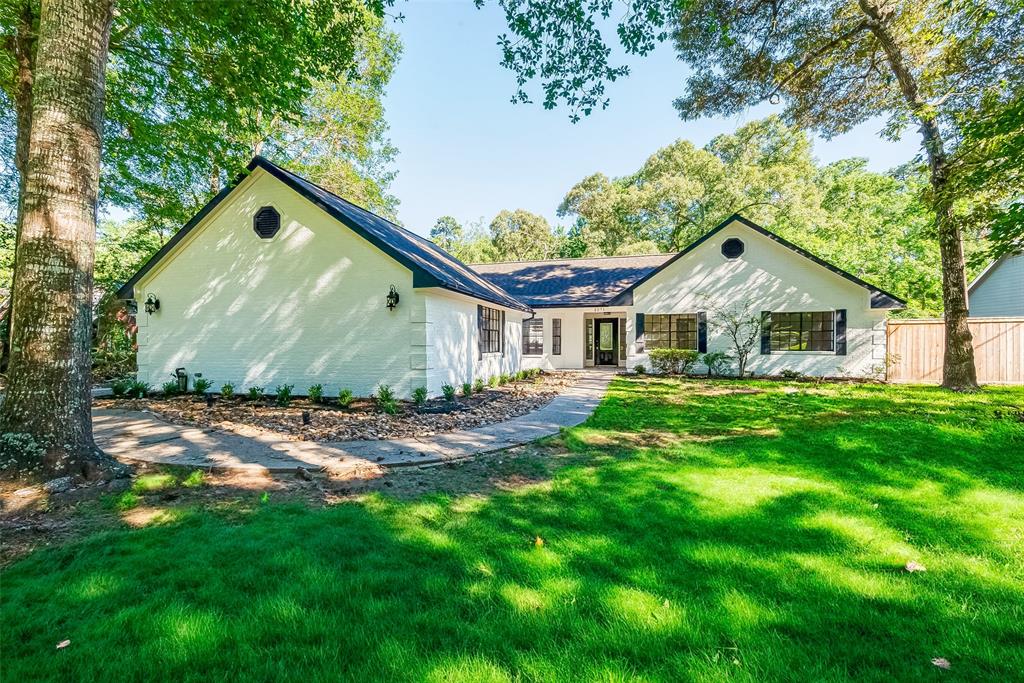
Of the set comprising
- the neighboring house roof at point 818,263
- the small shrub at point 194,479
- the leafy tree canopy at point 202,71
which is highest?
the leafy tree canopy at point 202,71

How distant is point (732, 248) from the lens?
46.8 ft

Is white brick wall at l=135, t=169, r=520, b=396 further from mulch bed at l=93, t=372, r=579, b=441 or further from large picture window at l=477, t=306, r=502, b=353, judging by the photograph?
large picture window at l=477, t=306, r=502, b=353

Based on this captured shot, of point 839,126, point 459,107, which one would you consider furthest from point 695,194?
point 459,107

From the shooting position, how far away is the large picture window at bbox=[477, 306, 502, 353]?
473 inches

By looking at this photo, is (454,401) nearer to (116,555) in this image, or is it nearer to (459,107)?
(116,555)

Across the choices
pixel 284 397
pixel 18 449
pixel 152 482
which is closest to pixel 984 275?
pixel 284 397

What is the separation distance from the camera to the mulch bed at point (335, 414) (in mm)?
6578

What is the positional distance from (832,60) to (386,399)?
1372 centimetres

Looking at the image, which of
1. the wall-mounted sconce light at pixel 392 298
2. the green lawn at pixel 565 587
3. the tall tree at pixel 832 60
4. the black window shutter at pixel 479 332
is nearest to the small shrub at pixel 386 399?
the wall-mounted sconce light at pixel 392 298

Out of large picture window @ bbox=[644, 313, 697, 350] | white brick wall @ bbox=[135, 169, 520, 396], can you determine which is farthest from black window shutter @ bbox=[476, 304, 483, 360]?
large picture window @ bbox=[644, 313, 697, 350]

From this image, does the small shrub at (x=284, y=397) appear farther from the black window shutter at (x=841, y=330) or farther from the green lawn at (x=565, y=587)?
the black window shutter at (x=841, y=330)

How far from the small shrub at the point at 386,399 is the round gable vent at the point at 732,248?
38.2 feet

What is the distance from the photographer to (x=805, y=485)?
417 cm

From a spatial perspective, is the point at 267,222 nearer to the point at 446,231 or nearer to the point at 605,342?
the point at 605,342
